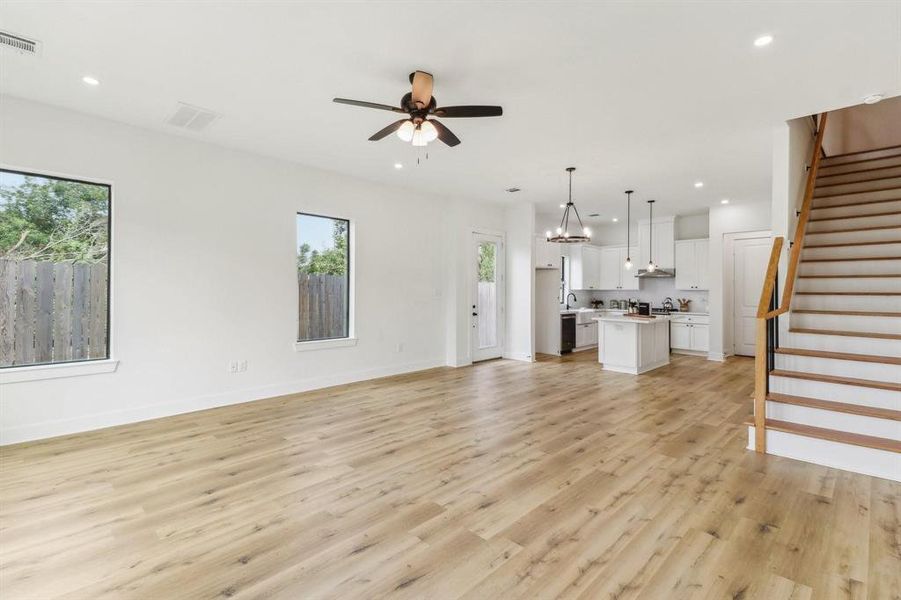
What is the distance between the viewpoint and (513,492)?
9.09 feet

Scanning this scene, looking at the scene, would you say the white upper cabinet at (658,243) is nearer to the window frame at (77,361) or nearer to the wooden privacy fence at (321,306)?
the wooden privacy fence at (321,306)

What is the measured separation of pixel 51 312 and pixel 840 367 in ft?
23.4

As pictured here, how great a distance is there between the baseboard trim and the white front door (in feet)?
6.45

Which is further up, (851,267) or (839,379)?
(851,267)

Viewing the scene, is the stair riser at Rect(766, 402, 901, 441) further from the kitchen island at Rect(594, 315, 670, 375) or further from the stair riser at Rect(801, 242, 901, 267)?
the kitchen island at Rect(594, 315, 670, 375)

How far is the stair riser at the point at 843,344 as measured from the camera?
3631mm

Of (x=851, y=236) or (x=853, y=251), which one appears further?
(x=851, y=236)

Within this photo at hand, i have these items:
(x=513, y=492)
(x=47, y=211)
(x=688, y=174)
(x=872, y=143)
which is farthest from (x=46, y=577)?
(x=872, y=143)

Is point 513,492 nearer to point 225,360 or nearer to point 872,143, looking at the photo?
point 225,360

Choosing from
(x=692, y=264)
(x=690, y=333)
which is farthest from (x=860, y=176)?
(x=690, y=333)

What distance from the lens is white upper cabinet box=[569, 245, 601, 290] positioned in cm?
970

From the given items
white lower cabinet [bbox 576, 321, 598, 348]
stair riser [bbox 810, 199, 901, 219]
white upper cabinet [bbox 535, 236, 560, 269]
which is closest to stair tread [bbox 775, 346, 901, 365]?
stair riser [bbox 810, 199, 901, 219]

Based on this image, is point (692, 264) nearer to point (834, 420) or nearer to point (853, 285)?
point (853, 285)

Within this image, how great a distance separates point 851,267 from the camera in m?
4.61
